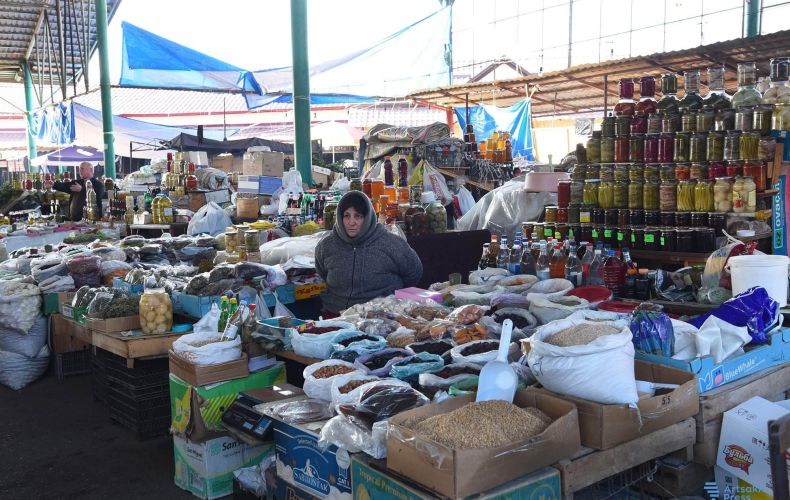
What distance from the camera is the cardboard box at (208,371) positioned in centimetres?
308

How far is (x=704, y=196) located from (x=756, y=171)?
0.34 m

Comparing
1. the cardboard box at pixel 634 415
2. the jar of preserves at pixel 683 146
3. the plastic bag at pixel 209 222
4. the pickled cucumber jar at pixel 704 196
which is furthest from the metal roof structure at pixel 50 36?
the cardboard box at pixel 634 415

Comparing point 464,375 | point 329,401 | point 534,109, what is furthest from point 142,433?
point 534,109

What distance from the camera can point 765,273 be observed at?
112 inches

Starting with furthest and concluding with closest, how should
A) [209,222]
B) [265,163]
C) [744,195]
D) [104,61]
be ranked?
[104,61] < [265,163] < [209,222] < [744,195]

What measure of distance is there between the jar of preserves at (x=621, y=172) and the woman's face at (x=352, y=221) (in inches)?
77.5

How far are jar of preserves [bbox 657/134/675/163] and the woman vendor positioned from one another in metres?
1.88

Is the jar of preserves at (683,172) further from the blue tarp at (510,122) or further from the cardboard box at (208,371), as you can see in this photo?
the blue tarp at (510,122)

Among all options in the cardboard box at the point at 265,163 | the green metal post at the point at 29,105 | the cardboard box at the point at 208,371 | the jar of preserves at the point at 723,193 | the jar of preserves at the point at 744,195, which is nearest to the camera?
the cardboard box at the point at 208,371

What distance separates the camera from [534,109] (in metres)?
13.8

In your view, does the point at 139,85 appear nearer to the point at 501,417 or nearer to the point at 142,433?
the point at 142,433

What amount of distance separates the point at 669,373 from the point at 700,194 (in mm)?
2572

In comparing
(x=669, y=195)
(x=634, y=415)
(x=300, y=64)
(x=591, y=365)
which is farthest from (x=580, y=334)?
(x=300, y=64)

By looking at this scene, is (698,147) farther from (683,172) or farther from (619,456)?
(619,456)
